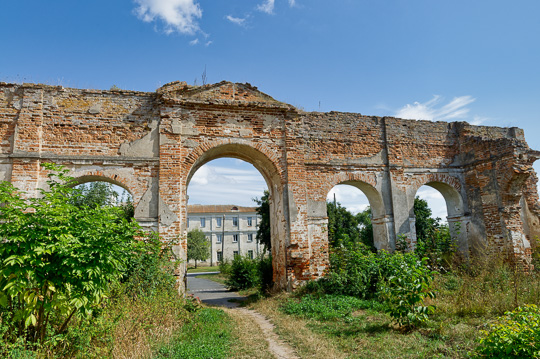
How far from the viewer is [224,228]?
48781 mm

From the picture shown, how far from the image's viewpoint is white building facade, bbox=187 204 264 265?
48.4 meters

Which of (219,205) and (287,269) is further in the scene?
(219,205)

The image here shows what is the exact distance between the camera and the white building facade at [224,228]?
48375 millimetres

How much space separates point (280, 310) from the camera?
879 centimetres

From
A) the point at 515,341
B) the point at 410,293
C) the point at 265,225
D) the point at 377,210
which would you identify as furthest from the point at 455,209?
the point at 265,225

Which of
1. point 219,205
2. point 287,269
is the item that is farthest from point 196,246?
point 287,269

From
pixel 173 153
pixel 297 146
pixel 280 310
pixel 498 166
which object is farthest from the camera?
pixel 498 166

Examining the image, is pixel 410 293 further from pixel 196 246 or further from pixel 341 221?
pixel 196 246

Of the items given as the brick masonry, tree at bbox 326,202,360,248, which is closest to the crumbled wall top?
the brick masonry

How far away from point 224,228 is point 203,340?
142ft

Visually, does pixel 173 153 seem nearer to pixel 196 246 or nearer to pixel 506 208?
pixel 506 208

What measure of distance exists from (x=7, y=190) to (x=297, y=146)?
25.6 feet

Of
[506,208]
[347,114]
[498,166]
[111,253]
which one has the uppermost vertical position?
[347,114]

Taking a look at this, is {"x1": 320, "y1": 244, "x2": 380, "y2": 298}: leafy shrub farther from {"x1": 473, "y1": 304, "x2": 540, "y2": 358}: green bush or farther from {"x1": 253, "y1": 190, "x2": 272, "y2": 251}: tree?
{"x1": 253, "y1": 190, "x2": 272, "y2": 251}: tree
